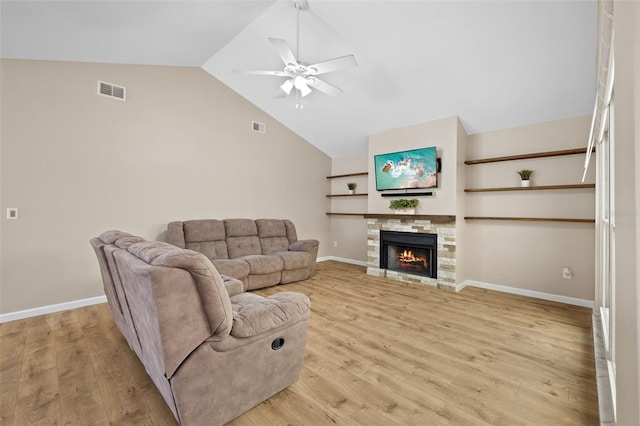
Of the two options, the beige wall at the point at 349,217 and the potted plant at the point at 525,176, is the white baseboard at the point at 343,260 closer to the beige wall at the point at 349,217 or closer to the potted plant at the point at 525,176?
the beige wall at the point at 349,217

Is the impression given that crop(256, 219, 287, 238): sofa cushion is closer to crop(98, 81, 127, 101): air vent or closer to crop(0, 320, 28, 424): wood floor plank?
crop(98, 81, 127, 101): air vent

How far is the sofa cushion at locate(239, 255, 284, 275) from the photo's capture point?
4.07 meters

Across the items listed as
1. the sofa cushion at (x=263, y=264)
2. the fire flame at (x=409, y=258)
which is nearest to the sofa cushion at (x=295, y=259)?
the sofa cushion at (x=263, y=264)

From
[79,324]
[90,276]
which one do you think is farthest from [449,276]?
[90,276]

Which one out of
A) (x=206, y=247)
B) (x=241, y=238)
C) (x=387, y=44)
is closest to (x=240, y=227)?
(x=241, y=238)

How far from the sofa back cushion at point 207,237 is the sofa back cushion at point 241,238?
10cm

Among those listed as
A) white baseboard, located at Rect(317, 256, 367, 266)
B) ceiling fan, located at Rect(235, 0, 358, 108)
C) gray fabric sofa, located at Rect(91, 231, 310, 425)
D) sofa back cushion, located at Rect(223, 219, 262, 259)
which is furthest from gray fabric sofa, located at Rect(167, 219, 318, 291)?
ceiling fan, located at Rect(235, 0, 358, 108)

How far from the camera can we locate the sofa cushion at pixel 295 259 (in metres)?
4.41

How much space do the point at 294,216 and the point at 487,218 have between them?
3535 millimetres

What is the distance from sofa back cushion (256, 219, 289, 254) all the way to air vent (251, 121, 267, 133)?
1.74 meters

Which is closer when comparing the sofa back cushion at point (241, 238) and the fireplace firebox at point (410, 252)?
the fireplace firebox at point (410, 252)

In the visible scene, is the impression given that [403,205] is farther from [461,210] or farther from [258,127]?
[258,127]

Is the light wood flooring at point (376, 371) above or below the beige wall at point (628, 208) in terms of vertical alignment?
below

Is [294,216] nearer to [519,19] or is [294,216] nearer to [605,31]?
[519,19]
